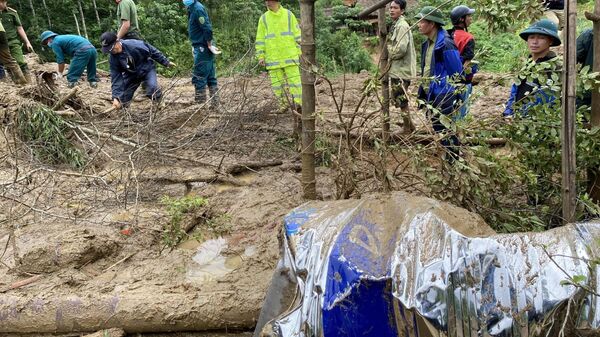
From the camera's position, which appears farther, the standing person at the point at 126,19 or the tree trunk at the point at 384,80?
the standing person at the point at 126,19

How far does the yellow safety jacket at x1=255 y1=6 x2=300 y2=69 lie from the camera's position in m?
5.95

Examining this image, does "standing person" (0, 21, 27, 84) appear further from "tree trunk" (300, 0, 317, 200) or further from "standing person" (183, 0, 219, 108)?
"tree trunk" (300, 0, 317, 200)

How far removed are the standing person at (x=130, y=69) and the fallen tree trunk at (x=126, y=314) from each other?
10.6 ft

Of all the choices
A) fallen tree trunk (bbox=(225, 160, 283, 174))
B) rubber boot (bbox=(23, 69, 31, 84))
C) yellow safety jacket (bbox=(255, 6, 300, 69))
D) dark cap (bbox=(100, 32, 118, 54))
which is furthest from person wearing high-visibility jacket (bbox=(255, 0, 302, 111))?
rubber boot (bbox=(23, 69, 31, 84))

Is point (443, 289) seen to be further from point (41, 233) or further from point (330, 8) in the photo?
point (330, 8)

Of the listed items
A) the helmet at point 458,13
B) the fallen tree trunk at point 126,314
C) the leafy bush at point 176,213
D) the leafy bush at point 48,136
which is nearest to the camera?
the fallen tree trunk at point 126,314

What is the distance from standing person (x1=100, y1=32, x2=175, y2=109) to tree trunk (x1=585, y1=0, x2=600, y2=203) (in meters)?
4.35

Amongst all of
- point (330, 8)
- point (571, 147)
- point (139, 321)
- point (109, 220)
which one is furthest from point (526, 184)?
point (330, 8)

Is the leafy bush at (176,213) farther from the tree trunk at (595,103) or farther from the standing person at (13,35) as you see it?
the standing person at (13,35)

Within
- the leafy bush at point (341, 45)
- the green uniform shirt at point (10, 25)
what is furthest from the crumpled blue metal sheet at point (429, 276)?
the leafy bush at point (341, 45)

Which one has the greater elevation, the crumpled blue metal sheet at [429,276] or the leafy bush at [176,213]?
the crumpled blue metal sheet at [429,276]

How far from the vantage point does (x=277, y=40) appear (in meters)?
5.97

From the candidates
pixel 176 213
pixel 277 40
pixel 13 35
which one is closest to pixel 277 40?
pixel 277 40

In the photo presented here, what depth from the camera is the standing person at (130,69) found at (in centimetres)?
605
